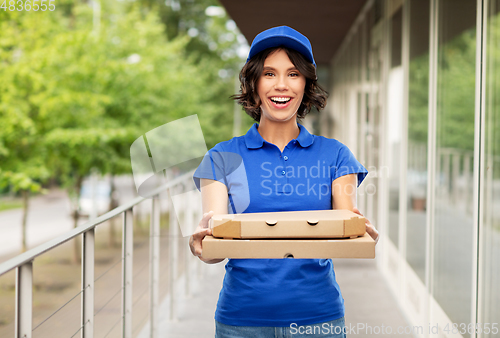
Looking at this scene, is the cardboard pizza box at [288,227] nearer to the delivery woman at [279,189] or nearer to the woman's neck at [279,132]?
the delivery woman at [279,189]

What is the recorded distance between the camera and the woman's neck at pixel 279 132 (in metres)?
1.67

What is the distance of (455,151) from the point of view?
358 cm

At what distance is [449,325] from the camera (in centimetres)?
293

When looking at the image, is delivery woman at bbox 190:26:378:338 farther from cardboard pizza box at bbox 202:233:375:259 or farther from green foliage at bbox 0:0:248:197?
green foliage at bbox 0:0:248:197

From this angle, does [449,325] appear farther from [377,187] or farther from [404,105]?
[377,187]

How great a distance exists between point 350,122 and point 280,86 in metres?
6.26

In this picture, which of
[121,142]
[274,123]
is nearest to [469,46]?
[274,123]

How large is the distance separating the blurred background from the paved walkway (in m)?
0.13

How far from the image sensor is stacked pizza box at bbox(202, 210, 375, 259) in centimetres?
121

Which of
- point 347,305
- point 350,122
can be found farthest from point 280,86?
point 350,122

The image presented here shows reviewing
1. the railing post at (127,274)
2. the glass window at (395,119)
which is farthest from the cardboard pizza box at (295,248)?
the glass window at (395,119)

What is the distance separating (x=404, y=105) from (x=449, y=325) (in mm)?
2039

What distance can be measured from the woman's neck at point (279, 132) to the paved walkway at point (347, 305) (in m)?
2.40

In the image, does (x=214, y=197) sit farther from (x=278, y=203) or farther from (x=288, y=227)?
(x=288, y=227)
